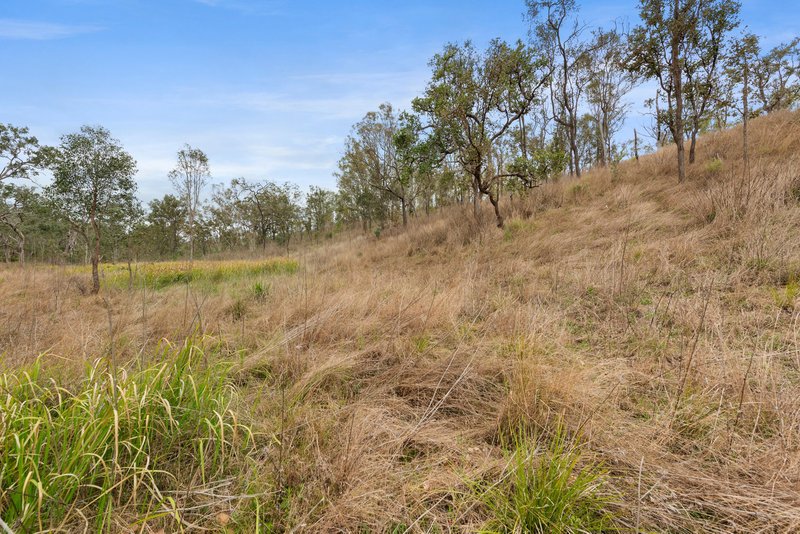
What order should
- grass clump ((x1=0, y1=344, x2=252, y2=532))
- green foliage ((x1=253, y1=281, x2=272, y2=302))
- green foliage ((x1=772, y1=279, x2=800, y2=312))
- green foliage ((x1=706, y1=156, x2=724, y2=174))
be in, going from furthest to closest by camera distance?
green foliage ((x1=706, y1=156, x2=724, y2=174)), green foliage ((x1=253, y1=281, x2=272, y2=302)), green foliage ((x1=772, y1=279, x2=800, y2=312)), grass clump ((x1=0, y1=344, x2=252, y2=532))

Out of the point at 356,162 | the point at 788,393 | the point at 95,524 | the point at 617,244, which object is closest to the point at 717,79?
the point at 617,244

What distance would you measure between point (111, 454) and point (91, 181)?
10595 mm

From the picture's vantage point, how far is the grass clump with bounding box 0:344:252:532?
1.13 meters

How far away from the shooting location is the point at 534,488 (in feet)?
4.09

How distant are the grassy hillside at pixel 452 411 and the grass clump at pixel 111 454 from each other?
13mm

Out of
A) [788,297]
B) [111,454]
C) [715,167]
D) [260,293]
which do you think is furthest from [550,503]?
[715,167]

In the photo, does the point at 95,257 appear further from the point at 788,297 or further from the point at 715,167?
the point at 715,167

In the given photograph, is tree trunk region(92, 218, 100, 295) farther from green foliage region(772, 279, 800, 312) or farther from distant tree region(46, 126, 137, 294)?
green foliage region(772, 279, 800, 312)

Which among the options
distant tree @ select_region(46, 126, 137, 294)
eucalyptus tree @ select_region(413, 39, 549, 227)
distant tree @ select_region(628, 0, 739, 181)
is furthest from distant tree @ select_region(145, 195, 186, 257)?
distant tree @ select_region(628, 0, 739, 181)

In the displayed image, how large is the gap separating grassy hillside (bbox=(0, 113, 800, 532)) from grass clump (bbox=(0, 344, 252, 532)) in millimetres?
13

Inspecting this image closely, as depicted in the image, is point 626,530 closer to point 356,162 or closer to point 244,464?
point 244,464

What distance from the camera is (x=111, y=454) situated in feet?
4.64

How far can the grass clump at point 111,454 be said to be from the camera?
3.71 ft

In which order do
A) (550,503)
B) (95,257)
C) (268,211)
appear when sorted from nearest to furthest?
(550,503) < (95,257) < (268,211)
